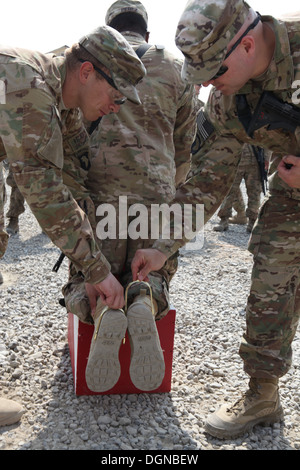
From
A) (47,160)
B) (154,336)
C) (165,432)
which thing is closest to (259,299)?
(154,336)

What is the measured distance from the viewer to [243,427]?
2.98 m

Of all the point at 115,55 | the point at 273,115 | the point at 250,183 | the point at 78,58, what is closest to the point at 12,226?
the point at 250,183

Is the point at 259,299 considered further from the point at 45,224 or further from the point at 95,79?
the point at 95,79

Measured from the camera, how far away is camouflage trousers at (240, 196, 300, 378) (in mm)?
2945

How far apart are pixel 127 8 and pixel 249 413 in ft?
9.34

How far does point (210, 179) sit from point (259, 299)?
78 centimetres

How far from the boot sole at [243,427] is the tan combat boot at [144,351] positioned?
503mm

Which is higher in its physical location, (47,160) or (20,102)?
(20,102)

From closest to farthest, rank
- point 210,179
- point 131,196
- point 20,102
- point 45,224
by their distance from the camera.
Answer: point 20,102, point 45,224, point 210,179, point 131,196

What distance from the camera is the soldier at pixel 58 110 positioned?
2.51 m

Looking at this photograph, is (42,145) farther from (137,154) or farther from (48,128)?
(137,154)

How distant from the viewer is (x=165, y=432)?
2926mm

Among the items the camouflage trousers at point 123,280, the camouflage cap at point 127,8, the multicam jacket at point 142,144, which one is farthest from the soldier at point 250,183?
the camouflage trousers at point 123,280

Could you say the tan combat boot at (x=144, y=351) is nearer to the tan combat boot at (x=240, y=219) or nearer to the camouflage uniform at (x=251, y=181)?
the camouflage uniform at (x=251, y=181)
